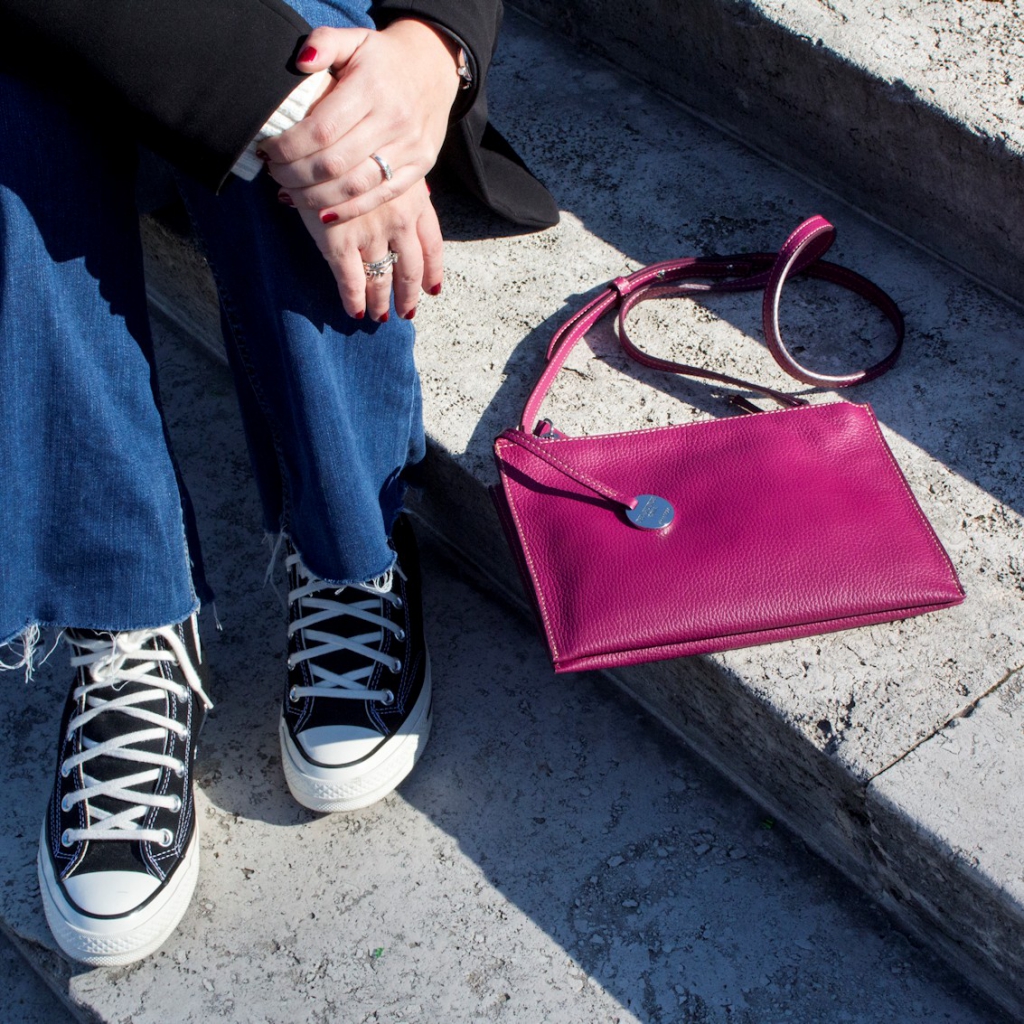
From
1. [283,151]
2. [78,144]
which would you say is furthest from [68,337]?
[283,151]

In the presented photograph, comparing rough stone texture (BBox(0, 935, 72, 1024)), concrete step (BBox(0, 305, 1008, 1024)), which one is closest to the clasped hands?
concrete step (BBox(0, 305, 1008, 1024))

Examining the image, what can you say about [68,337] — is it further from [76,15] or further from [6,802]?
[6,802]

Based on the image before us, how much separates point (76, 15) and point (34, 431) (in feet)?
1.55

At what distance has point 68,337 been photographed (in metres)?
1.27

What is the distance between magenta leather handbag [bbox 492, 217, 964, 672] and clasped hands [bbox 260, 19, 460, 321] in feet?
0.97

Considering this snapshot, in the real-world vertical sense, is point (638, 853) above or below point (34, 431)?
below

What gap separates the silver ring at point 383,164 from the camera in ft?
4.30

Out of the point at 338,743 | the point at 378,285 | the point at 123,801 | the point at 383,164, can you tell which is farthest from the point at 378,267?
the point at 123,801

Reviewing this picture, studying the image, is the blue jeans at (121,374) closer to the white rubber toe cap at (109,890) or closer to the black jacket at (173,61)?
the black jacket at (173,61)

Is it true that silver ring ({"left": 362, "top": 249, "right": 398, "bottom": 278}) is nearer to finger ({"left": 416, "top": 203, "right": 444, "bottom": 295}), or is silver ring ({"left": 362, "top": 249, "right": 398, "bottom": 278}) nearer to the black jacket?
finger ({"left": 416, "top": 203, "right": 444, "bottom": 295})

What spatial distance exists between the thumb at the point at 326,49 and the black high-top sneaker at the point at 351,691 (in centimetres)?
72

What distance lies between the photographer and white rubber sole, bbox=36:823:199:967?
4.60 ft

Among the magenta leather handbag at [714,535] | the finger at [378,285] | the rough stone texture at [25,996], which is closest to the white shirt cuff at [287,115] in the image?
the finger at [378,285]

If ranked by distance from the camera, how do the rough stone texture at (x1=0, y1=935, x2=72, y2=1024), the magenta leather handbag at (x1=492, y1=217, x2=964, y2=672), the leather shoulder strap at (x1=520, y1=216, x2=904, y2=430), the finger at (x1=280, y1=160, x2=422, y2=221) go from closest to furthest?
the finger at (x1=280, y1=160, x2=422, y2=221), the magenta leather handbag at (x1=492, y1=217, x2=964, y2=672), the rough stone texture at (x1=0, y1=935, x2=72, y2=1024), the leather shoulder strap at (x1=520, y1=216, x2=904, y2=430)
